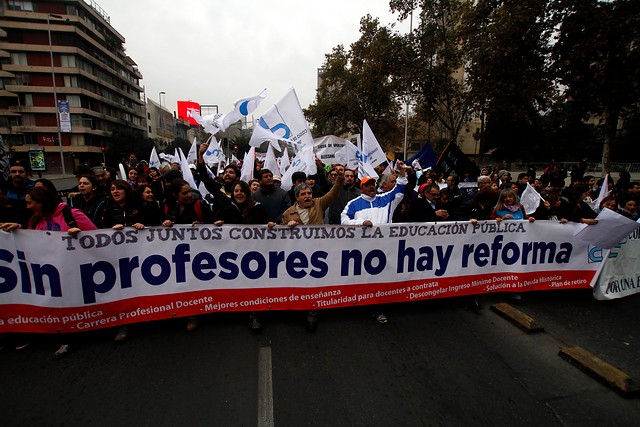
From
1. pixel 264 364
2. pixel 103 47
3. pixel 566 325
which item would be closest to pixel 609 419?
pixel 566 325

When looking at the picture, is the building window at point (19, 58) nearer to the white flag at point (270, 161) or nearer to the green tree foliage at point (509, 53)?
the white flag at point (270, 161)

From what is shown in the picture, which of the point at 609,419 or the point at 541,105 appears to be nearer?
the point at 609,419

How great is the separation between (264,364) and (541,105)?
16.4m

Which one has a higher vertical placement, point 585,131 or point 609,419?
point 585,131

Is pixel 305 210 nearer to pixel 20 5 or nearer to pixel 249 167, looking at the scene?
pixel 249 167

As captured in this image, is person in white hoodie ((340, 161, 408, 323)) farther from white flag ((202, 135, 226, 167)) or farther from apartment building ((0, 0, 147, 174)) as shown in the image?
apartment building ((0, 0, 147, 174))

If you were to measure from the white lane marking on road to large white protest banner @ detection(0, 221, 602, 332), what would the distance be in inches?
27.0

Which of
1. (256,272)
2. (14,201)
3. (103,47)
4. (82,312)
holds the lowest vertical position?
(82,312)

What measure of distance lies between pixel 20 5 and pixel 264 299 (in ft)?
213

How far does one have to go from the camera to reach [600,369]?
298 centimetres

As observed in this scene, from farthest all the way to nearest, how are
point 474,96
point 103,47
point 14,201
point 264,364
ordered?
point 103,47 → point 474,96 → point 14,201 → point 264,364

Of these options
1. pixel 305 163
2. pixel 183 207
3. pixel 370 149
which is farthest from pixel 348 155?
pixel 183 207

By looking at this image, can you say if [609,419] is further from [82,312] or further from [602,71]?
[602,71]

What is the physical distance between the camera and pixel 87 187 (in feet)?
13.5
